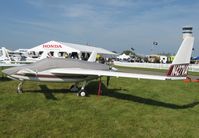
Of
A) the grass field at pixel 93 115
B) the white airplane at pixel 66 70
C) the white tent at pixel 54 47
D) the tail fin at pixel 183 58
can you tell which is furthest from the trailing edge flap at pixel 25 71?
the white tent at pixel 54 47

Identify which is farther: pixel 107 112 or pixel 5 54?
pixel 5 54

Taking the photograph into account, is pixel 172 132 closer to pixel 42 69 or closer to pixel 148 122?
pixel 148 122

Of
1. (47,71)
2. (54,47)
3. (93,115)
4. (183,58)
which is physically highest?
(54,47)

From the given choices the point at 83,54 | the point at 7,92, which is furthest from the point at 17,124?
the point at 83,54

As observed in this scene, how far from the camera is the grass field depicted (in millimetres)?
7136

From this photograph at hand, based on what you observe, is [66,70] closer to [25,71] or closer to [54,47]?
[25,71]

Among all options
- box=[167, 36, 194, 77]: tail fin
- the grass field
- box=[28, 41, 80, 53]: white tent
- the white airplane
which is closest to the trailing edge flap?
the white airplane

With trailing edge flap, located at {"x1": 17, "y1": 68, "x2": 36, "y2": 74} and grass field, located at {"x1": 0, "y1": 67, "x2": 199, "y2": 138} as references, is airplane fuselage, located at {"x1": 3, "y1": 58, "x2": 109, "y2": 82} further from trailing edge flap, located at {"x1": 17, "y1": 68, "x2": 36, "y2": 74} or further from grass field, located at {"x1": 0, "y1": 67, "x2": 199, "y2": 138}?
grass field, located at {"x1": 0, "y1": 67, "x2": 199, "y2": 138}

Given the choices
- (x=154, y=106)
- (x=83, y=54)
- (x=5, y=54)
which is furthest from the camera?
(x=83, y=54)

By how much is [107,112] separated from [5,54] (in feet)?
84.7

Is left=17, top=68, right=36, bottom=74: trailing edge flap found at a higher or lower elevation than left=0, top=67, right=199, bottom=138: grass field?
higher

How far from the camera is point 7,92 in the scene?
1216 centimetres

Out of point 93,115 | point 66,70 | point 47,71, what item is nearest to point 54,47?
point 47,71

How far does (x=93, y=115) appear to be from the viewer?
28.9ft
